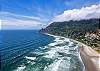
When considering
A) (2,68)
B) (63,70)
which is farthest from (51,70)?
(2,68)

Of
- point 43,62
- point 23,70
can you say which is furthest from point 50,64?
point 23,70

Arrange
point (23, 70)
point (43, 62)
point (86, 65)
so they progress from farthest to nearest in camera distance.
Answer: point (43, 62)
point (86, 65)
point (23, 70)

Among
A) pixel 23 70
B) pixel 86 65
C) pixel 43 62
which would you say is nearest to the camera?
pixel 23 70

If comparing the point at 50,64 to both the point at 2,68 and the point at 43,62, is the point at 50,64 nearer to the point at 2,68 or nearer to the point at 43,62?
the point at 43,62

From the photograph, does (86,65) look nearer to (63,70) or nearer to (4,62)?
(63,70)

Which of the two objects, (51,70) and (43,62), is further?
(43,62)

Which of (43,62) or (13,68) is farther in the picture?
(43,62)

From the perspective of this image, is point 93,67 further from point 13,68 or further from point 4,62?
point 4,62

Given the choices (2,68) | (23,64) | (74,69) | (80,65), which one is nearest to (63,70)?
(74,69)
